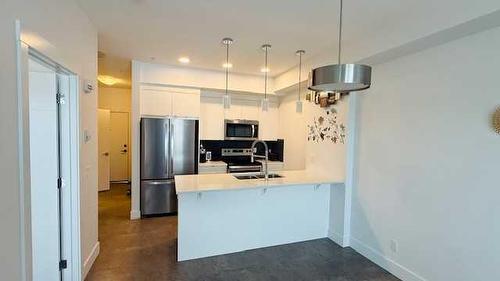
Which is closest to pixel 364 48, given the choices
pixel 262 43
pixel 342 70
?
pixel 262 43

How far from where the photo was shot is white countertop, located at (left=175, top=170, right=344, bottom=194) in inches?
114

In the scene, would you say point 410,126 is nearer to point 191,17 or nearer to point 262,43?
point 262,43

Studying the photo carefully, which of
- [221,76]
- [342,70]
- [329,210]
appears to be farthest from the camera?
[221,76]

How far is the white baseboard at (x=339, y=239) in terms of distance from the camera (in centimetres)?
349

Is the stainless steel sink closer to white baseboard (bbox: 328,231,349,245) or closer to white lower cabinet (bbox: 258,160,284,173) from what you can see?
white baseboard (bbox: 328,231,349,245)

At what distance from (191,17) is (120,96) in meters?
5.50

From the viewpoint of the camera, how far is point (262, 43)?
332 cm

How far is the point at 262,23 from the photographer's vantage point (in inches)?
107

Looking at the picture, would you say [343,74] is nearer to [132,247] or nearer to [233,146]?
[132,247]

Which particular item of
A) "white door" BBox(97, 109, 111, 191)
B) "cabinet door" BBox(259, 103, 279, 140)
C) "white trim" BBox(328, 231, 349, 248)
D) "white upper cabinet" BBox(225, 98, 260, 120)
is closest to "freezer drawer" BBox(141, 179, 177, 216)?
"white upper cabinet" BBox(225, 98, 260, 120)

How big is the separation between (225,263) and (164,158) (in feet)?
7.14

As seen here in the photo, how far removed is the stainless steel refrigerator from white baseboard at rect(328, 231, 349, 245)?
2.53 m

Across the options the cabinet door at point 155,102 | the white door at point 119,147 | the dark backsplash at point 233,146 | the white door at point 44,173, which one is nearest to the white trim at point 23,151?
the white door at point 44,173

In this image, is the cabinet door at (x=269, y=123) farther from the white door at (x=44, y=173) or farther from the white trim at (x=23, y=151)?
the white trim at (x=23, y=151)
